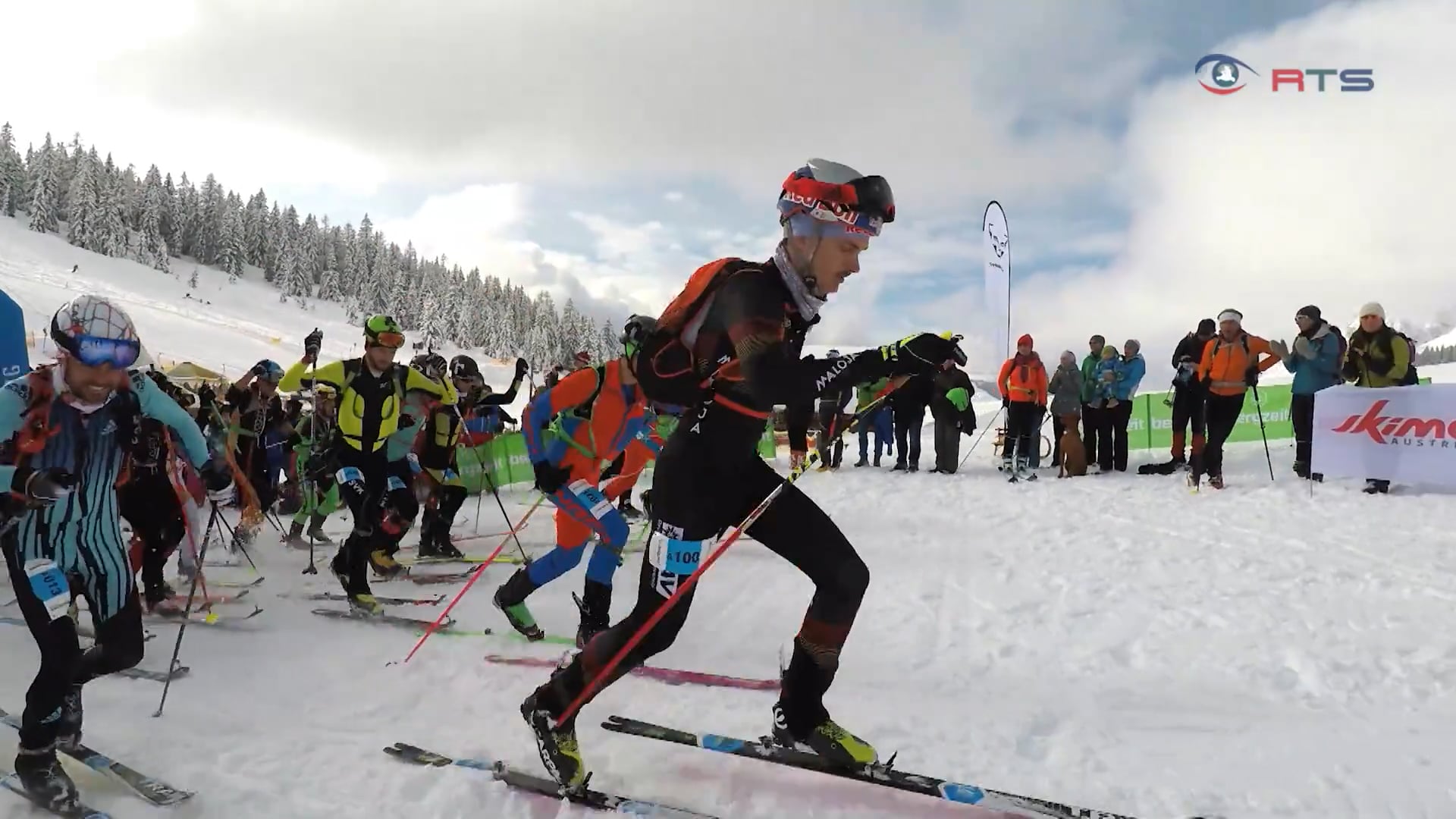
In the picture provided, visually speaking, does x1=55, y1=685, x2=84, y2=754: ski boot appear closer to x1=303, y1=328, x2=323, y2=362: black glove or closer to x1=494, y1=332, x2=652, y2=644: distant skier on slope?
x1=494, y1=332, x2=652, y2=644: distant skier on slope

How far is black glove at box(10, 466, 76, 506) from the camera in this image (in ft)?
9.45

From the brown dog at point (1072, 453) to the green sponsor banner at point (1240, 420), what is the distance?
4.68 feet

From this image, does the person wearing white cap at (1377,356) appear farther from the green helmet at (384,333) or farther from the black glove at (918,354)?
the green helmet at (384,333)

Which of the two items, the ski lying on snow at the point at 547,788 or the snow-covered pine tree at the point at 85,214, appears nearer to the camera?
the ski lying on snow at the point at 547,788

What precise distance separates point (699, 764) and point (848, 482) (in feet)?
32.8

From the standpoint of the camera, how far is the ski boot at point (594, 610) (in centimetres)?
501

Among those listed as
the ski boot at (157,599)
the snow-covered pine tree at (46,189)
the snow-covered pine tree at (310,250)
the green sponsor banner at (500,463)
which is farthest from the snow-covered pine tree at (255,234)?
the ski boot at (157,599)

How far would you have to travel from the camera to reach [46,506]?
10.3 feet

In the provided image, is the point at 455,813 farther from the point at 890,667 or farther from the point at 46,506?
the point at 890,667

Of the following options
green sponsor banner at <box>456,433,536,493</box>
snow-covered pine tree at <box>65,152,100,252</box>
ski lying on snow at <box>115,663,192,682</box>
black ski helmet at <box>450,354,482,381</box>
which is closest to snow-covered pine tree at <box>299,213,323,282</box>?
snow-covered pine tree at <box>65,152,100,252</box>

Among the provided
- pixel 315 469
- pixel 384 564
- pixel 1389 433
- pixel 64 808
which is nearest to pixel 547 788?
pixel 64 808

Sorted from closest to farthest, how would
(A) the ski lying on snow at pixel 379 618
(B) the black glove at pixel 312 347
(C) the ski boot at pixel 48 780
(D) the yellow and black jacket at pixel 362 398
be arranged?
1. (C) the ski boot at pixel 48 780
2. (A) the ski lying on snow at pixel 379 618
3. (D) the yellow and black jacket at pixel 362 398
4. (B) the black glove at pixel 312 347

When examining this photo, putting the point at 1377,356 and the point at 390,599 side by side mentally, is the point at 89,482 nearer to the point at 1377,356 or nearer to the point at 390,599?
the point at 390,599

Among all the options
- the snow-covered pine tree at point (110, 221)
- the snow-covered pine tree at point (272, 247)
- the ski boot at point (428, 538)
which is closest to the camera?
the ski boot at point (428, 538)
